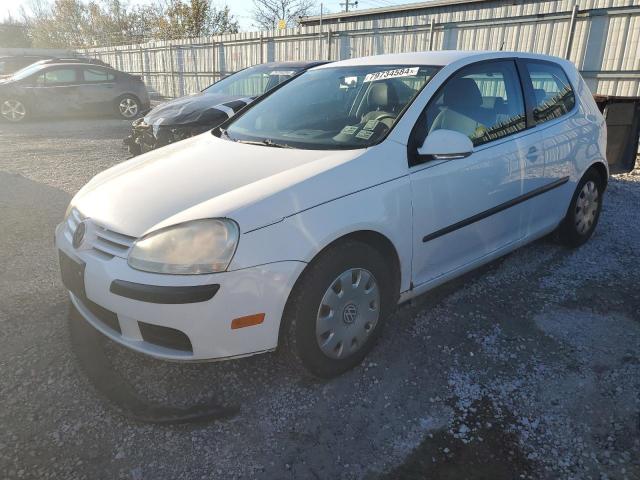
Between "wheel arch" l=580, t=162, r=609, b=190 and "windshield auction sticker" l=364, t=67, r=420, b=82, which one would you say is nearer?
"windshield auction sticker" l=364, t=67, r=420, b=82

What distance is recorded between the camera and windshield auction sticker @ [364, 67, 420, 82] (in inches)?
121

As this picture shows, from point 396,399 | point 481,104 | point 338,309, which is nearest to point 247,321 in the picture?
point 338,309

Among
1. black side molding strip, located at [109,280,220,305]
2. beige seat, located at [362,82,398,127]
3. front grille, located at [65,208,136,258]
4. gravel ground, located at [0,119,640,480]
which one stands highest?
beige seat, located at [362,82,398,127]

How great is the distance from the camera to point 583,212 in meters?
4.19

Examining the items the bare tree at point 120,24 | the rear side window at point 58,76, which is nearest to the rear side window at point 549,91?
the rear side window at point 58,76

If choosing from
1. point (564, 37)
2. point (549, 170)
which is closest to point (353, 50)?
point (564, 37)

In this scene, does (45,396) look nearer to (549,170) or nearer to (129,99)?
(549,170)

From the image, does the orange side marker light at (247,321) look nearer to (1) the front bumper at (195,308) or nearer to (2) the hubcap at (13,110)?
(1) the front bumper at (195,308)

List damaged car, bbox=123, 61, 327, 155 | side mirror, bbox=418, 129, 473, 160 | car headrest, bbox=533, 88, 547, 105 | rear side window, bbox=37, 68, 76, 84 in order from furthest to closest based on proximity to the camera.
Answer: rear side window, bbox=37, 68, 76, 84 < damaged car, bbox=123, 61, 327, 155 < car headrest, bbox=533, 88, 547, 105 < side mirror, bbox=418, 129, 473, 160

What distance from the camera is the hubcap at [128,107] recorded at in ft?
45.7

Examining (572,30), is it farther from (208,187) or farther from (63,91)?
(63,91)

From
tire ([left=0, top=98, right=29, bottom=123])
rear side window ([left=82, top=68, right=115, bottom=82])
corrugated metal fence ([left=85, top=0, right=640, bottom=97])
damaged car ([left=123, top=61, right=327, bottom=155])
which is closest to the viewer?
damaged car ([left=123, top=61, right=327, bottom=155])

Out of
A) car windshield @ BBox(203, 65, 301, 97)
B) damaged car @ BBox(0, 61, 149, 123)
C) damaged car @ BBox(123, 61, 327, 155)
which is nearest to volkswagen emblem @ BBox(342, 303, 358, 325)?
damaged car @ BBox(123, 61, 327, 155)

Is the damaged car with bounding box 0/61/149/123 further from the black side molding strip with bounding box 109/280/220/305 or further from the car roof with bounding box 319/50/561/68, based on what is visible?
the black side molding strip with bounding box 109/280/220/305
